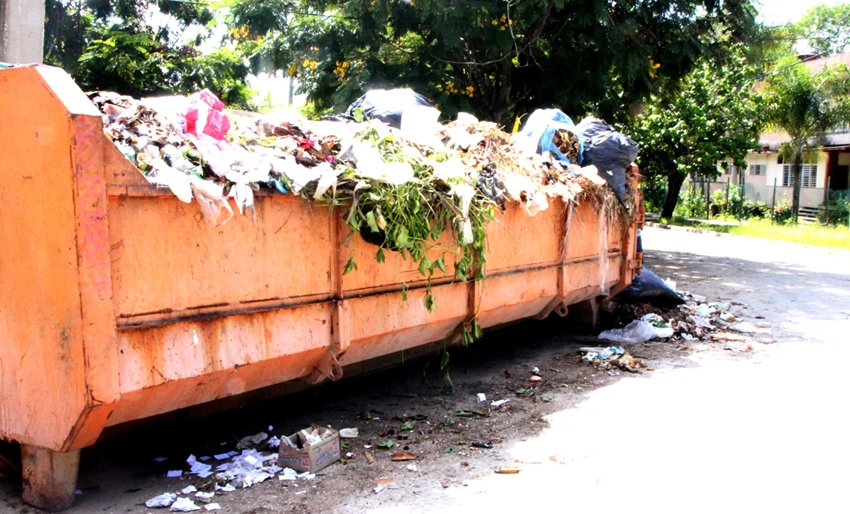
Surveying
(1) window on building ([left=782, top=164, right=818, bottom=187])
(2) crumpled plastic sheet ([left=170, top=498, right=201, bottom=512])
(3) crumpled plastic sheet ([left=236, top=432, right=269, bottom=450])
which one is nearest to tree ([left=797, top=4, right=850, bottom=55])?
(1) window on building ([left=782, top=164, right=818, bottom=187])

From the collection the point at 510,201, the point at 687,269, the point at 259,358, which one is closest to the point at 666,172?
the point at 687,269

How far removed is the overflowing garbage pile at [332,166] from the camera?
10.2ft

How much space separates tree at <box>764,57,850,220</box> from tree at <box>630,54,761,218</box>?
124cm

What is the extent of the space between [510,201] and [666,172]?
871 inches

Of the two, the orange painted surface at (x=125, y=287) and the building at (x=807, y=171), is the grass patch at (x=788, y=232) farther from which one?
the orange painted surface at (x=125, y=287)

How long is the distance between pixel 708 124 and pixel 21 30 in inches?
826

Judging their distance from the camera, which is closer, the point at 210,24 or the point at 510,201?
the point at 510,201

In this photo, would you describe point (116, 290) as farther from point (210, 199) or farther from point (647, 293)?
Result: point (647, 293)

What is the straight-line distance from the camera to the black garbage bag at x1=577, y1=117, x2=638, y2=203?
621cm

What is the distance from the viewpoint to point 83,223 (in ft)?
8.58

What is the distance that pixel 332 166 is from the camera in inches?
143

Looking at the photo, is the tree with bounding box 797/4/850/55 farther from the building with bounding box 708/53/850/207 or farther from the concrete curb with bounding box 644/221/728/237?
the concrete curb with bounding box 644/221/728/237

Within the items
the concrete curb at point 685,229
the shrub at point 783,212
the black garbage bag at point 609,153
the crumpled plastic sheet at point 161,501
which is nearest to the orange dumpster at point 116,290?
the crumpled plastic sheet at point 161,501

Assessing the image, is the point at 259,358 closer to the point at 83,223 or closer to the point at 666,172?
the point at 83,223
